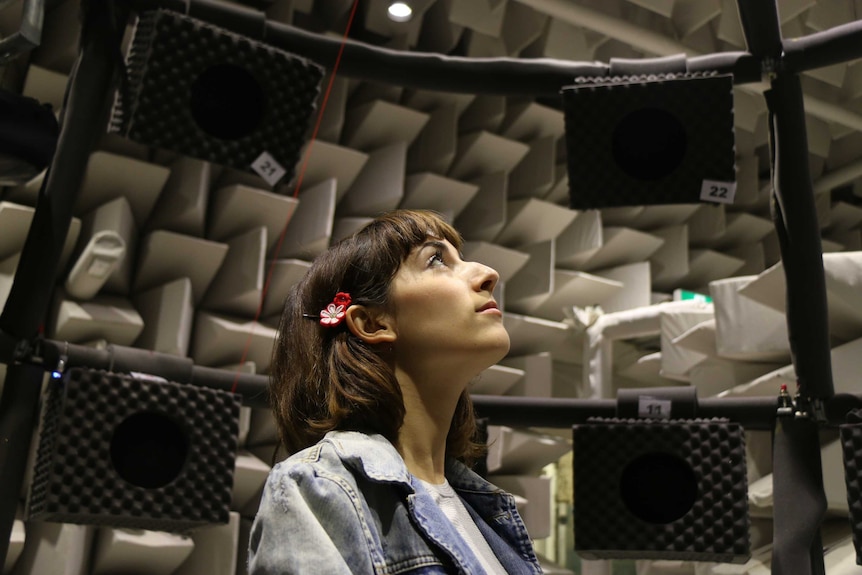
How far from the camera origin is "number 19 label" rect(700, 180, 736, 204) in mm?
1482

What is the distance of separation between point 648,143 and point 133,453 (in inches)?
38.2

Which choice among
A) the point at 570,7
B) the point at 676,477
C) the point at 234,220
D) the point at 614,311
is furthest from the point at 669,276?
the point at 676,477

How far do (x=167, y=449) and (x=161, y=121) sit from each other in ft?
1.70

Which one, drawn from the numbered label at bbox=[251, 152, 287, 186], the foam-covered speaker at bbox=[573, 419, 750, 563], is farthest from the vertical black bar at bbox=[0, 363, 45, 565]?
the foam-covered speaker at bbox=[573, 419, 750, 563]

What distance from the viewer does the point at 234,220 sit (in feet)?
8.71

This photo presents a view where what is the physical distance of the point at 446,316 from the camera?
3.46ft

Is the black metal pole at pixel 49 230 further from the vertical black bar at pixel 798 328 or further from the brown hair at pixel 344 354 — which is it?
the vertical black bar at pixel 798 328

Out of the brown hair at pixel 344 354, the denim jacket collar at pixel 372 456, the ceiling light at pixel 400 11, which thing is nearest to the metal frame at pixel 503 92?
the brown hair at pixel 344 354

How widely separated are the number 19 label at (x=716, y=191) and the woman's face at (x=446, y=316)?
0.54m

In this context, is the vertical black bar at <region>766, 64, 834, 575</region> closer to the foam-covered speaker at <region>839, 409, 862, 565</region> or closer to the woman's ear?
the foam-covered speaker at <region>839, 409, 862, 565</region>

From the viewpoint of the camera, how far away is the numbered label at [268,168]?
59.2 inches

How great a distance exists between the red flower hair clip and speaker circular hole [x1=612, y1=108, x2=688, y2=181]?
26.0 inches

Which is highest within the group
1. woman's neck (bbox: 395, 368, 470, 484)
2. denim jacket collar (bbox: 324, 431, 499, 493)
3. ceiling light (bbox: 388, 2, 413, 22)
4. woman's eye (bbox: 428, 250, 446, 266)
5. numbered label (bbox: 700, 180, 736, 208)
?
ceiling light (bbox: 388, 2, 413, 22)

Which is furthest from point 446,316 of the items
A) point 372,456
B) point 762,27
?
point 762,27
